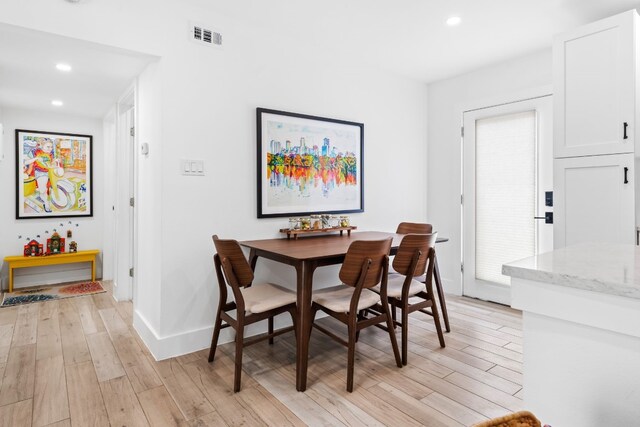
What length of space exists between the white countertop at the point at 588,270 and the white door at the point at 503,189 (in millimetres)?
2475

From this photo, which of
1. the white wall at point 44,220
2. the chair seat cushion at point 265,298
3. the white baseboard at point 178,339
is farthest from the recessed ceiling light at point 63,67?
the chair seat cushion at point 265,298

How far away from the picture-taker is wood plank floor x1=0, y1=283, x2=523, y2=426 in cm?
187

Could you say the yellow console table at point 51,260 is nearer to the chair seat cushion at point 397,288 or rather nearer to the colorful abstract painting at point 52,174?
the colorful abstract painting at point 52,174

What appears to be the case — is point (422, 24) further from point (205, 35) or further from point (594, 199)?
point (594, 199)

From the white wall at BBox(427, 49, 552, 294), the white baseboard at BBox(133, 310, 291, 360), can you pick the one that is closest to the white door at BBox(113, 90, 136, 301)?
the white baseboard at BBox(133, 310, 291, 360)

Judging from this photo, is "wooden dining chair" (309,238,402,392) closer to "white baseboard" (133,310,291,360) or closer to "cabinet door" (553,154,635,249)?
"white baseboard" (133,310,291,360)

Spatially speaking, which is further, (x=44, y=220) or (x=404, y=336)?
(x=44, y=220)

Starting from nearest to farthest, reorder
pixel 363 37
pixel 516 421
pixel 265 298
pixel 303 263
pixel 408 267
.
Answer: pixel 516 421 → pixel 303 263 → pixel 265 298 → pixel 408 267 → pixel 363 37

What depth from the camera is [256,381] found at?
221cm

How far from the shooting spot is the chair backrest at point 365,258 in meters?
2.09

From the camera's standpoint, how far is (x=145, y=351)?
2.64 metres

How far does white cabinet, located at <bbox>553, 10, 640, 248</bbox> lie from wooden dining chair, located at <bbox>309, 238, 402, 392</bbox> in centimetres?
150

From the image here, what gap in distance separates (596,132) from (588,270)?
2181 millimetres

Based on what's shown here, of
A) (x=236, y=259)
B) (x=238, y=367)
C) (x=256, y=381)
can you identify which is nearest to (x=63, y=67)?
(x=236, y=259)
